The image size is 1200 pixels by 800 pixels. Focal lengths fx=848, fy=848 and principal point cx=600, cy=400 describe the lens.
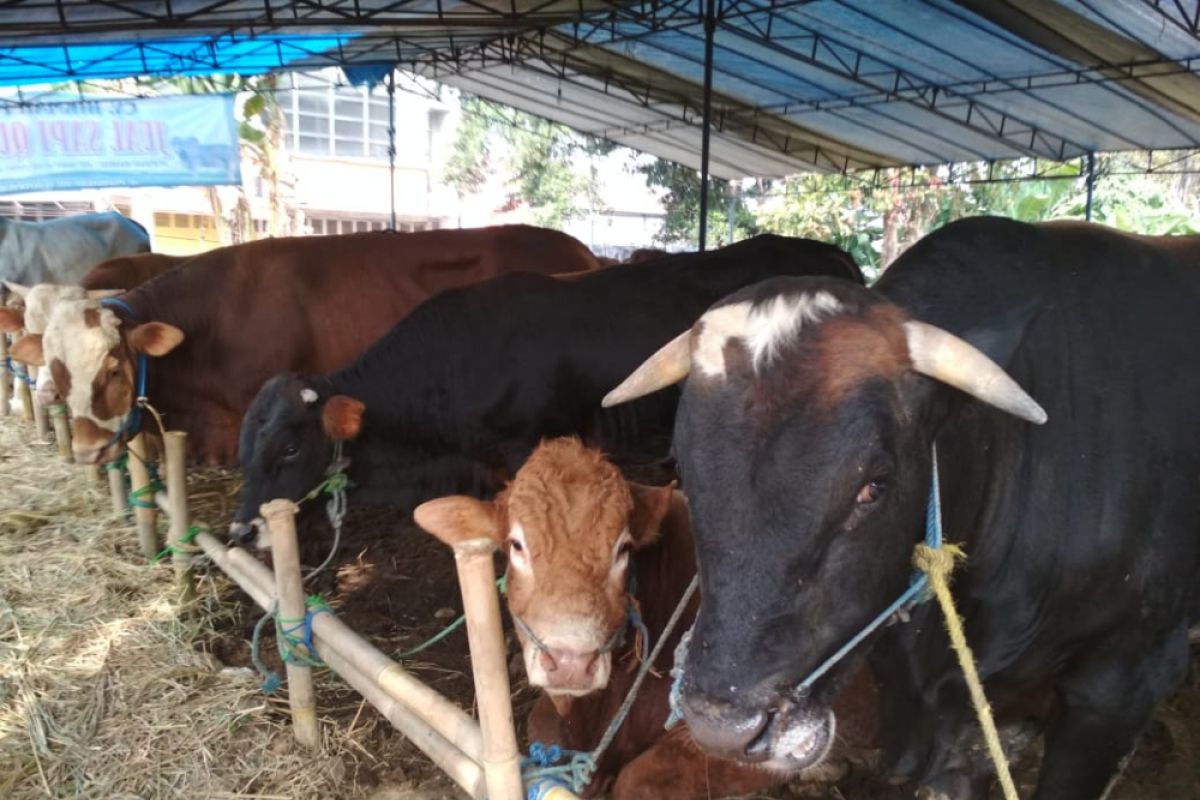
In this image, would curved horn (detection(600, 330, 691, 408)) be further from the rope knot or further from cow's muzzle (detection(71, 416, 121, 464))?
cow's muzzle (detection(71, 416, 121, 464))

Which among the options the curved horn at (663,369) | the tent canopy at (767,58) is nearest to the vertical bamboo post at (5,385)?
the tent canopy at (767,58)

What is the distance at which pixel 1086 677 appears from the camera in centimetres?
236

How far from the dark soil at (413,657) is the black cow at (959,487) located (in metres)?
0.66

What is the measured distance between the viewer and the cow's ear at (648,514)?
109 inches

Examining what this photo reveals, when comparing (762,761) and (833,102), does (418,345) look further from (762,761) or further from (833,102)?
(833,102)

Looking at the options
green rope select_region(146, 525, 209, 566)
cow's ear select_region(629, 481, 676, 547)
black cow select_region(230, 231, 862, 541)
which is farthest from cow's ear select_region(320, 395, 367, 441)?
cow's ear select_region(629, 481, 676, 547)

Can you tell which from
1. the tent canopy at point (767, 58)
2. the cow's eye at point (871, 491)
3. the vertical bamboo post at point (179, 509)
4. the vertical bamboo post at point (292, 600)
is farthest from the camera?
the tent canopy at point (767, 58)

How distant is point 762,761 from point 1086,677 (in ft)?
4.21

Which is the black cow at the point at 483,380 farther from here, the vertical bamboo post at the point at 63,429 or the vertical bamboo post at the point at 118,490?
the vertical bamboo post at the point at 63,429

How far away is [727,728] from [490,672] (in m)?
0.72

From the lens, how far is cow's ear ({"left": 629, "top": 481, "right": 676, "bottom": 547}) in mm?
2758

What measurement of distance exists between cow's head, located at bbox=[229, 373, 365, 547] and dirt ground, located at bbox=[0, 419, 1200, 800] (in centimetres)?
36

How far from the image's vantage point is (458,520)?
258cm

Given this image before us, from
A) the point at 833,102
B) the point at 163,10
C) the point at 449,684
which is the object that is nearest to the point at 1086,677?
the point at 449,684
